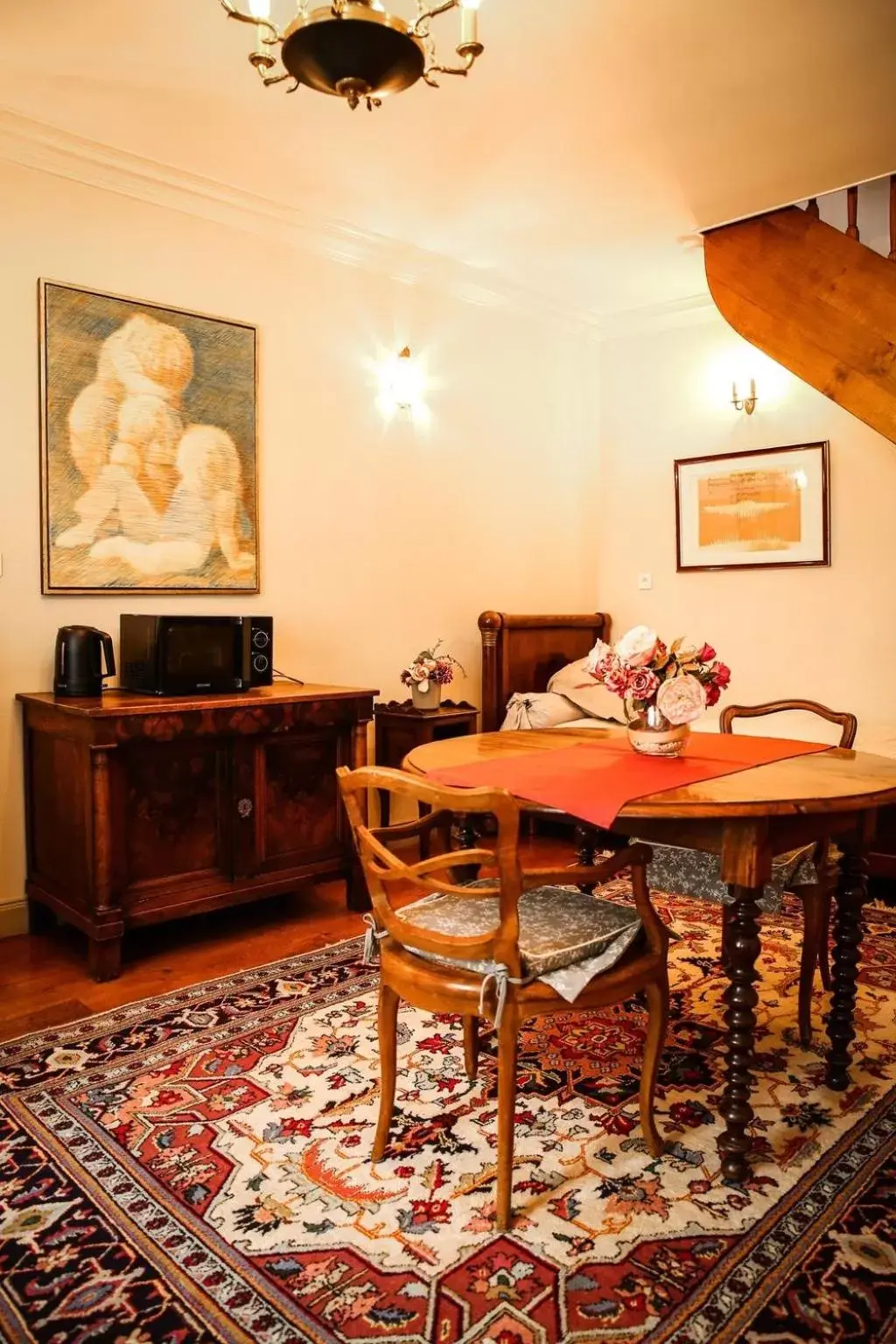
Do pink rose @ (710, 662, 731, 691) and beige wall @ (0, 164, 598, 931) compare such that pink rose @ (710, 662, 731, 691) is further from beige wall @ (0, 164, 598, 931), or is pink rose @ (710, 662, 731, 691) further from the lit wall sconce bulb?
beige wall @ (0, 164, 598, 931)

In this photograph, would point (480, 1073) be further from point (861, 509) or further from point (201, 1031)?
point (861, 509)

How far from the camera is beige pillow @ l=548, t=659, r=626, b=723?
180 inches

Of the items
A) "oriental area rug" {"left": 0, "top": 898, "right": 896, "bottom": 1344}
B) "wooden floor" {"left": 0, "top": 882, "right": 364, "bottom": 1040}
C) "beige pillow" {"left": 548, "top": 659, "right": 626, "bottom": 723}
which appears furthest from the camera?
"beige pillow" {"left": 548, "top": 659, "right": 626, "bottom": 723}

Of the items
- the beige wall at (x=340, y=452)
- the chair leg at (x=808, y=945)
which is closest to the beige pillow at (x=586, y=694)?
the beige wall at (x=340, y=452)

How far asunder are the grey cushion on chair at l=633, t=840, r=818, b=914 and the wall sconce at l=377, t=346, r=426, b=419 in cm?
268

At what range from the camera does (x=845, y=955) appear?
7.16ft

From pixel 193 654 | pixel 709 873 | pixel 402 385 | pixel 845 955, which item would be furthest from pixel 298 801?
pixel 402 385

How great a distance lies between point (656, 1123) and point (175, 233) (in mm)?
3535

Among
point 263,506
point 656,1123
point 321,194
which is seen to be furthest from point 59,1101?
point 321,194

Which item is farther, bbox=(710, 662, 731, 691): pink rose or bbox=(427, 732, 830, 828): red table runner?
bbox=(710, 662, 731, 691): pink rose

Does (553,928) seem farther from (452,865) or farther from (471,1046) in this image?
(471,1046)

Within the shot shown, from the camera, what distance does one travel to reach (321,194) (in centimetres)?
382

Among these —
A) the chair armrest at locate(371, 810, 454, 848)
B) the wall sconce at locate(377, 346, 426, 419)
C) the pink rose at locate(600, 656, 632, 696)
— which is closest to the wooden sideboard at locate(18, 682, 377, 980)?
the chair armrest at locate(371, 810, 454, 848)

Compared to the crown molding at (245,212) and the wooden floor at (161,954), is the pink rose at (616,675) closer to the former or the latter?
the wooden floor at (161,954)
